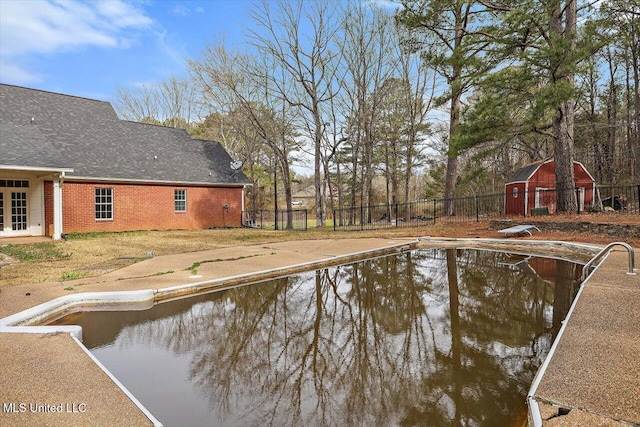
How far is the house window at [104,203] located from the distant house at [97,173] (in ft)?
0.13

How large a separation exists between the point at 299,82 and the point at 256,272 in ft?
58.4

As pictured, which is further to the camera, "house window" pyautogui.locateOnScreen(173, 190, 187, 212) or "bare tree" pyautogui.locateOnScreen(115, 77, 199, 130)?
"bare tree" pyautogui.locateOnScreen(115, 77, 199, 130)

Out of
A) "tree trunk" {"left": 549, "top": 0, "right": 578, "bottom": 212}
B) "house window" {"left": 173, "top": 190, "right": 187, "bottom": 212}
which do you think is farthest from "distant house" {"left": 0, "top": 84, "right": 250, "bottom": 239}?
"tree trunk" {"left": 549, "top": 0, "right": 578, "bottom": 212}

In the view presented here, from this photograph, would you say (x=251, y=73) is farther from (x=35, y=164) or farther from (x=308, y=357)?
(x=308, y=357)

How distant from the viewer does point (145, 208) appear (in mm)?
16859

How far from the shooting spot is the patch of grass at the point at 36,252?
352 inches

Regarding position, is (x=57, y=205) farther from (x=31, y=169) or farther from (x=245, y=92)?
(x=245, y=92)

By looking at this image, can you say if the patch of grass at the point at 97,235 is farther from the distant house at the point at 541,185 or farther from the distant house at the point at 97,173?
the distant house at the point at 541,185

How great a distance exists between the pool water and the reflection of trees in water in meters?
0.02

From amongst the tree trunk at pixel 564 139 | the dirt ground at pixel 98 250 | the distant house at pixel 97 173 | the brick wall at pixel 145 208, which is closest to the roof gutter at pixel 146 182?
the distant house at pixel 97 173

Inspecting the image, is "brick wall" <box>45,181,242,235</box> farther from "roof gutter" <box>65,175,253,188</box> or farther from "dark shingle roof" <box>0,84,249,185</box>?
"dark shingle roof" <box>0,84,249,185</box>

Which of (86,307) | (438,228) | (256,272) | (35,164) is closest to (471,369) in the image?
(256,272)

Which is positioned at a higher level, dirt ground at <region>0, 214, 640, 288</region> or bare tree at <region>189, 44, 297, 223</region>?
bare tree at <region>189, 44, 297, 223</region>

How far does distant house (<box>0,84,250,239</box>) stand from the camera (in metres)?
12.9
